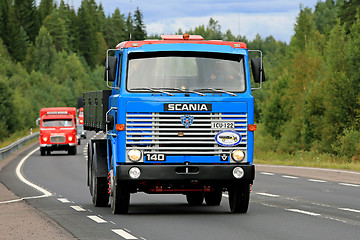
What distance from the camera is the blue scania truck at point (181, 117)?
13.8m

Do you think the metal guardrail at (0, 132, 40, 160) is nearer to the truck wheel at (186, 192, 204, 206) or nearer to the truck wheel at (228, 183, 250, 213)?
the truck wheel at (186, 192, 204, 206)

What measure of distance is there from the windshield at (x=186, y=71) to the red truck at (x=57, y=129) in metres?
34.2

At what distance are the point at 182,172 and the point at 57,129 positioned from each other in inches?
1376

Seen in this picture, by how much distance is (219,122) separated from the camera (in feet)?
45.6

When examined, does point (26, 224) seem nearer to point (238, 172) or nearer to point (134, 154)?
point (134, 154)

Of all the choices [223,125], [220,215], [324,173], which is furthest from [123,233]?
[324,173]

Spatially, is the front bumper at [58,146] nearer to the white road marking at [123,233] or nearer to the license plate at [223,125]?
the license plate at [223,125]

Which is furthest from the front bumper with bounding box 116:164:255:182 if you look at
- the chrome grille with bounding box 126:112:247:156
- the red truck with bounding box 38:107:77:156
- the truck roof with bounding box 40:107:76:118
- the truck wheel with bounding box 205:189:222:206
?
the truck roof with bounding box 40:107:76:118

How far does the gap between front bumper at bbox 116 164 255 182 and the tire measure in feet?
1.39

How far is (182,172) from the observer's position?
13.8 metres

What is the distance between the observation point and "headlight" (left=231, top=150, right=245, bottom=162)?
14.0 meters

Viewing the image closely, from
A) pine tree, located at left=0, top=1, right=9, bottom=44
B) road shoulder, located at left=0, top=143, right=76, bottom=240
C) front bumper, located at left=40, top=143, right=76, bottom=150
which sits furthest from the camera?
pine tree, located at left=0, top=1, right=9, bottom=44

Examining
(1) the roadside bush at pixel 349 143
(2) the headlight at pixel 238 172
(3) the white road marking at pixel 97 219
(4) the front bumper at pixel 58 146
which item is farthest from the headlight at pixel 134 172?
(1) the roadside bush at pixel 349 143

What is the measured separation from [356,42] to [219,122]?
49827 mm
